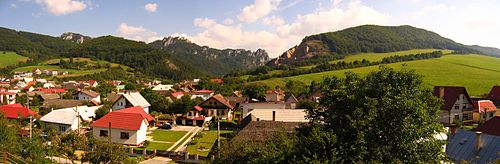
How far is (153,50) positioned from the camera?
655 feet

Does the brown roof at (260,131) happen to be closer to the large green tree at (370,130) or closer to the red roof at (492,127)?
the large green tree at (370,130)

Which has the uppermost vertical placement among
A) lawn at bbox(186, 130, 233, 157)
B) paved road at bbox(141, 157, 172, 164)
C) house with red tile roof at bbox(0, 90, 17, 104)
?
house with red tile roof at bbox(0, 90, 17, 104)

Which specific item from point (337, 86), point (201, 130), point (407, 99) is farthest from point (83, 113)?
point (407, 99)

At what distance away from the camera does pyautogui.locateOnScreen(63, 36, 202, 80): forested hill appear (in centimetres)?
17762

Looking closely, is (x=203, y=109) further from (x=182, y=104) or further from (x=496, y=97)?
(x=496, y=97)

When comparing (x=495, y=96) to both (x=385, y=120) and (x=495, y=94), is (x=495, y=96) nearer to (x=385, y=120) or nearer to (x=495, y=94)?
(x=495, y=94)

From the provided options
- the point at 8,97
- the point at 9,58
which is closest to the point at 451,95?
the point at 8,97

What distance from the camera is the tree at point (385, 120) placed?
1295 centimetres

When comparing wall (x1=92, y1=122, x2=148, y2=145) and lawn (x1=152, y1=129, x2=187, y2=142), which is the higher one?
wall (x1=92, y1=122, x2=148, y2=145)

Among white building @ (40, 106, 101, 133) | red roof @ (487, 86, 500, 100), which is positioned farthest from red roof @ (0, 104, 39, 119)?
red roof @ (487, 86, 500, 100)

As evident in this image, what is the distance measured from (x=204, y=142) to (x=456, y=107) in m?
32.0

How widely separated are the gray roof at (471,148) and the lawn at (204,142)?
18.4 m

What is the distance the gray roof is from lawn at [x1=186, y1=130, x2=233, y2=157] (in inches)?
725

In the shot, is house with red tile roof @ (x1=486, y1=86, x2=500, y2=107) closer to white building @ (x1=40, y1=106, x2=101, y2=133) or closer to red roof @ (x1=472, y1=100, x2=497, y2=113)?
red roof @ (x1=472, y1=100, x2=497, y2=113)
